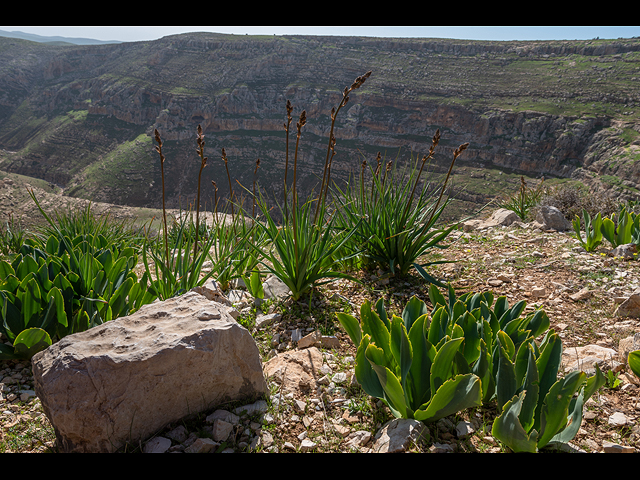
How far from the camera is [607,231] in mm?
3604

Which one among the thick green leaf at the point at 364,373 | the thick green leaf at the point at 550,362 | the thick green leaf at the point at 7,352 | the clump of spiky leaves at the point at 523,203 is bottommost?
the clump of spiky leaves at the point at 523,203

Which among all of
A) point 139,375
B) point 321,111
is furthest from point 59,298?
point 321,111

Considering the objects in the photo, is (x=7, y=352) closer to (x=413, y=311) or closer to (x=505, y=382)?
(x=413, y=311)

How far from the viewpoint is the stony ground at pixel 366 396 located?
147 centimetres

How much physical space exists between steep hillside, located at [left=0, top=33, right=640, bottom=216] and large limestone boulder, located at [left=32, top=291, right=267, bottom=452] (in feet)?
105

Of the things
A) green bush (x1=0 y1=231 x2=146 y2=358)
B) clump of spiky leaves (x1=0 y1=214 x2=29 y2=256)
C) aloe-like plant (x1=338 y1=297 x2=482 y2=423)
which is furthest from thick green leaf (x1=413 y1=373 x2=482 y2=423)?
clump of spiky leaves (x1=0 y1=214 x2=29 y2=256)

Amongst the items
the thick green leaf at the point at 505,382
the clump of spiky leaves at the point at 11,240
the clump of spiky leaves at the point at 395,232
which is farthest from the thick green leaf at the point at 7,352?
the clump of spiky leaves at the point at 11,240

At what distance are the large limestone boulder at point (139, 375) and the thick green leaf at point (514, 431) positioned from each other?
101 cm

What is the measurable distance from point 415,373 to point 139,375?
111cm

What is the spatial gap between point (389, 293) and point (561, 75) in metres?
49.1

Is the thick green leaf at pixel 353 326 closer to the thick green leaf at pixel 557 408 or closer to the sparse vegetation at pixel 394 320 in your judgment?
the sparse vegetation at pixel 394 320

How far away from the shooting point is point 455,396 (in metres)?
1.33

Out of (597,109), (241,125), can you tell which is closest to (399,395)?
(597,109)

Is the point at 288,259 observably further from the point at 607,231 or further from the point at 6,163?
the point at 6,163
